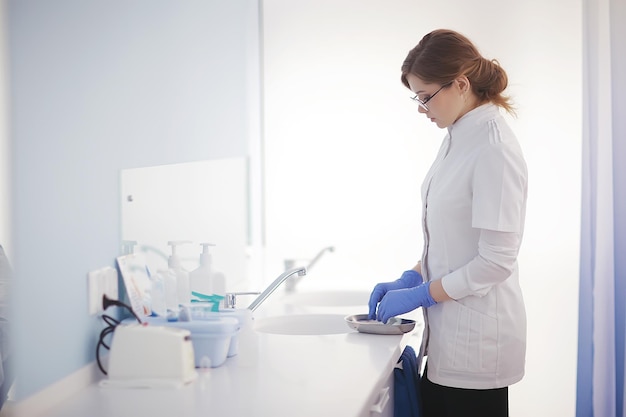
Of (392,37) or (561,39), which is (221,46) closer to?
(392,37)

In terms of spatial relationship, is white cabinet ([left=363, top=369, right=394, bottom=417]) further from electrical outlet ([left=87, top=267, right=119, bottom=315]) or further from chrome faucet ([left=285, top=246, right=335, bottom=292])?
chrome faucet ([left=285, top=246, right=335, bottom=292])

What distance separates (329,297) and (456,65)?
4.33 ft

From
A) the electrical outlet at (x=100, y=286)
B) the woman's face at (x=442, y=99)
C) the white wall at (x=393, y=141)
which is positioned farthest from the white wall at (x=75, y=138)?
the white wall at (x=393, y=141)

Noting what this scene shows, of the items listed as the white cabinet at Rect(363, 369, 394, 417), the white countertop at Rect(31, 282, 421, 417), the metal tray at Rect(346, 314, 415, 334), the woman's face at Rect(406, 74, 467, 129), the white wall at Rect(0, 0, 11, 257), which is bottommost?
the white cabinet at Rect(363, 369, 394, 417)

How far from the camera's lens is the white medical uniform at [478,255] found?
5.19 feet

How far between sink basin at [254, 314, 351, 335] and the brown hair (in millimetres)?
869

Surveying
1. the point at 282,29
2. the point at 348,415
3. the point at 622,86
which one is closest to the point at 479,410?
the point at 348,415

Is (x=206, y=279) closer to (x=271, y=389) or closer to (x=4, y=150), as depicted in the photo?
(x=271, y=389)

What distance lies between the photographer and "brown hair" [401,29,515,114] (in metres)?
1.70

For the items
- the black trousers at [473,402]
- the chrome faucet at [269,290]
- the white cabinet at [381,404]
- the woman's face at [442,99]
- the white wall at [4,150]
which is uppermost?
the woman's face at [442,99]

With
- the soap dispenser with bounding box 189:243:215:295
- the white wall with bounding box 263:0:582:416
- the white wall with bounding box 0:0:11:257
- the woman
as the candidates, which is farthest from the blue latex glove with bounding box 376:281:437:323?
the white wall with bounding box 263:0:582:416

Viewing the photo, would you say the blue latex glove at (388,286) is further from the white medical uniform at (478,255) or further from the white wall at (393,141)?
the white wall at (393,141)

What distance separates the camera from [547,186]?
→ 2.73 meters

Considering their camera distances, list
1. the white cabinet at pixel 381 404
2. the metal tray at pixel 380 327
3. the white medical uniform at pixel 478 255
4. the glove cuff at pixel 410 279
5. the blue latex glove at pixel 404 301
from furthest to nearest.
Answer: the glove cuff at pixel 410 279 < the metal tray at pixel 380 327 < the blue latex glove at pixel 404 301 < the white medical uniform at pixel 478 255 < the white cabinet at pixel 381 404
